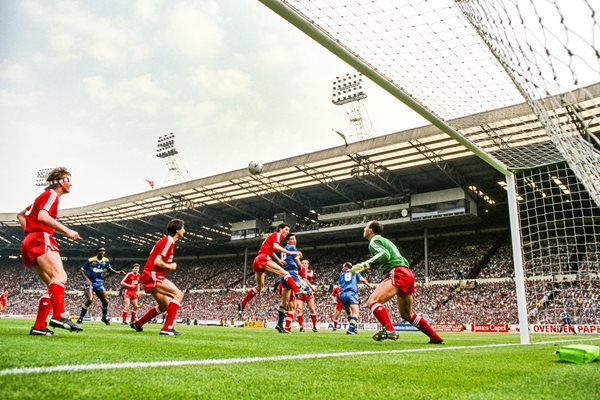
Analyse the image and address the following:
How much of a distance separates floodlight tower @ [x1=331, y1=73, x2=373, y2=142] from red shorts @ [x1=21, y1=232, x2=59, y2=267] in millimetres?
29689

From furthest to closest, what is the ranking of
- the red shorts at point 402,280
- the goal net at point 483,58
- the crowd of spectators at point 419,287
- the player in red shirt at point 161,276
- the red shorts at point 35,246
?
the crowd of spectators at point 419,287
the player in red shirt at point 161,276
the red shorts at point 402,280
the red shorts at point 35,246
the goal net at point 483,58

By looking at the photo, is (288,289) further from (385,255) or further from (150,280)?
(385,255)

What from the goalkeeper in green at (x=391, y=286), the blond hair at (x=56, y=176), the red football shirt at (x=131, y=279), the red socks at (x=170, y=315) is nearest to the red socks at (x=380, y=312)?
the goalkeeper in green at (x=391, y=286)

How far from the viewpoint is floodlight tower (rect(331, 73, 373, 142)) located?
109ft

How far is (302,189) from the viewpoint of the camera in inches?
1286

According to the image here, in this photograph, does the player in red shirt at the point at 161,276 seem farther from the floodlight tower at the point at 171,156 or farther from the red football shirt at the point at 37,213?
the floodlight tower at the point at 171,156

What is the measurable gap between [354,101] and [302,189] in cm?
793

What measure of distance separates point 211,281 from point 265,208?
35.3 ft

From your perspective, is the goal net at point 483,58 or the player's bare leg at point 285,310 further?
the player's bare leg at point 285,310

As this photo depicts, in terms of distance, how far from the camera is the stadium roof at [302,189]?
83.9ft

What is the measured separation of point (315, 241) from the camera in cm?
4072

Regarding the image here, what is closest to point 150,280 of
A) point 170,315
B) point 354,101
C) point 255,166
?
point 170,315

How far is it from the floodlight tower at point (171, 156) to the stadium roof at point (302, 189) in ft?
17.9

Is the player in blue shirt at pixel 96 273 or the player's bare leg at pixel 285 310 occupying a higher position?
the player in blue shirt at pixel 96 273
